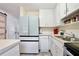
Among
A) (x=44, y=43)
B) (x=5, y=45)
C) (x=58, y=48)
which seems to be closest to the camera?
(x=5, y=45)

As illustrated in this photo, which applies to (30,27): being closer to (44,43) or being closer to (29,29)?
(29,29)

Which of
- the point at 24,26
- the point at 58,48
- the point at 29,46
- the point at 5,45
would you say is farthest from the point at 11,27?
the point at 5,45

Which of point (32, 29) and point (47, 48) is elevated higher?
point (32, 29)

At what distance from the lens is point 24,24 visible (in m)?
5.04

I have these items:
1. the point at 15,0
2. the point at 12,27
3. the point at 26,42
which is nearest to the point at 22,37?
the point at 26,42

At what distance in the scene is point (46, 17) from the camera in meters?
5.58

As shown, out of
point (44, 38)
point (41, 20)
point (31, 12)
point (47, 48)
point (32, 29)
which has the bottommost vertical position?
point (47, 48)

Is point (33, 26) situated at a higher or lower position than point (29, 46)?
higher

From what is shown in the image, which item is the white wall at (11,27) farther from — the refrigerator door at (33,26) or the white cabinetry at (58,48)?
the white cabinetry at (58,48)

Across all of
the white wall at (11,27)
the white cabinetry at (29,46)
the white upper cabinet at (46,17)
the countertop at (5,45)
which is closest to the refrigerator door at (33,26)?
the white cabinetry at (29,46)

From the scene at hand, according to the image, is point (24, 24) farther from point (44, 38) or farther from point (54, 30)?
point (54, 30)

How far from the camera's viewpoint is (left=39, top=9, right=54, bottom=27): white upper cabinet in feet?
18.2

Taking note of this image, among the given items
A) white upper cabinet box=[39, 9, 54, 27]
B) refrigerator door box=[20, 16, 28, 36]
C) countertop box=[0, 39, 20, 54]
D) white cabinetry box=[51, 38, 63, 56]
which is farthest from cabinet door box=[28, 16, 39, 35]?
countertop box=[0, 39, 20, 54]

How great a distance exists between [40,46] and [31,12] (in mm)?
2033
